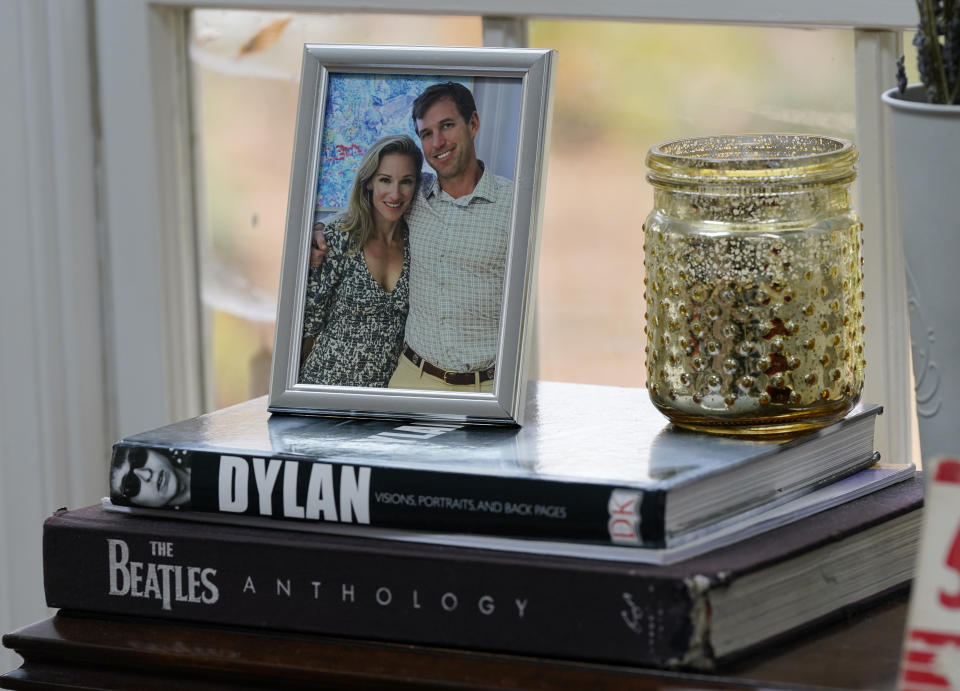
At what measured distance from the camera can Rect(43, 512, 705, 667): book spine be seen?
2.28 feet

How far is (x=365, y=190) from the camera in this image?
89cm

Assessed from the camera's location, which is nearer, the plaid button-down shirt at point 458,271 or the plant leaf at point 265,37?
the plaid button-down shirt at point 458,271

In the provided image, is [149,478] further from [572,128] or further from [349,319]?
[572,128]

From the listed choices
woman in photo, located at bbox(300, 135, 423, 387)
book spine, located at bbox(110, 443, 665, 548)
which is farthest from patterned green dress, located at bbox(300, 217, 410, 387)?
book spine, located at bbox(110, 443, 665, 548)

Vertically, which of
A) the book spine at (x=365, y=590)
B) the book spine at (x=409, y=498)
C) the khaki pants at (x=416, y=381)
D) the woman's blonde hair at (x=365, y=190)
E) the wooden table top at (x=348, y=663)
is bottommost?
the wooden table top at (x=348, y=663)

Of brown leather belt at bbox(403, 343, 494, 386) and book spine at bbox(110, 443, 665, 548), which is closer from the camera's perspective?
book spine at bbox(110, 443, 665, 548)

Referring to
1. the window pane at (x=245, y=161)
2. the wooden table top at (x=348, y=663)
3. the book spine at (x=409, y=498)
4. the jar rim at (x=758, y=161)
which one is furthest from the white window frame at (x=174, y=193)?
the book spine at (x=409, y=498)

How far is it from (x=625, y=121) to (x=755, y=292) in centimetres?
40

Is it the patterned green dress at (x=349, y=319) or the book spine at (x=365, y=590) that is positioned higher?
the patterned green dress at (x=349, y=319)

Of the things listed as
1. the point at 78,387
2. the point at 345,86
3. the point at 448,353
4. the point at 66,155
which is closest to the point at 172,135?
the point at 66,155

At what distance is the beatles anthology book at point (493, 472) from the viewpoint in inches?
28.2

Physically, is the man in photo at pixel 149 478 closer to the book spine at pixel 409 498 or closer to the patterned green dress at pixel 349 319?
the book spine at pixel 409 498

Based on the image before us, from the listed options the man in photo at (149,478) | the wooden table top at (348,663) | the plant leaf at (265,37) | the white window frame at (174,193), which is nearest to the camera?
the wooden table top at (348,663)

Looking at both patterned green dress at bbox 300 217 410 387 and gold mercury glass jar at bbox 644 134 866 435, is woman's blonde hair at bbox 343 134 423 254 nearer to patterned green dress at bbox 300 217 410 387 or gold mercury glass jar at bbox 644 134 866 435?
patterned green dress at bbox 300 217 410 387
